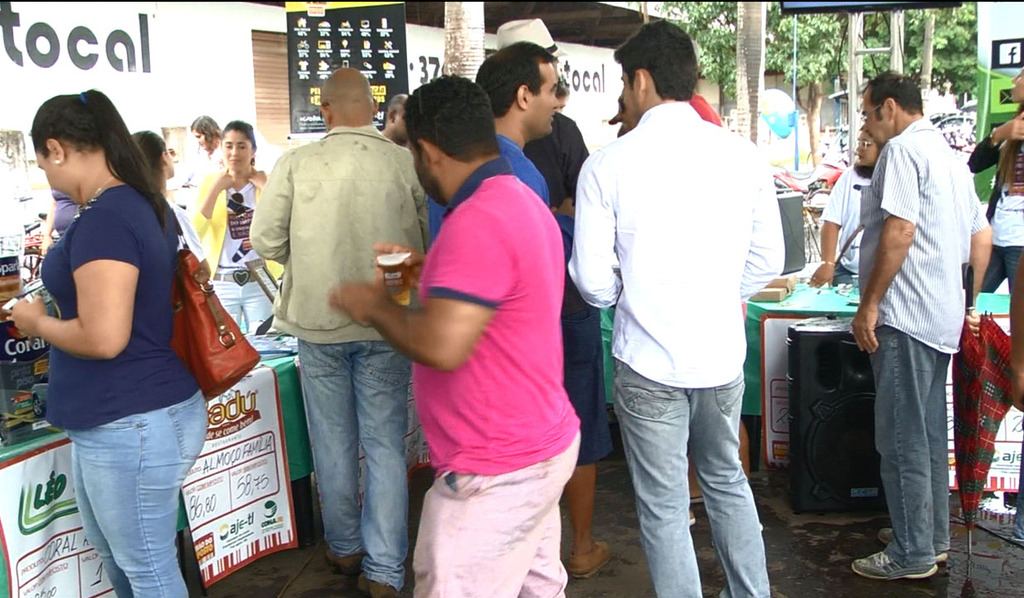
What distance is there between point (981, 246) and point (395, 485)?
2639 millimetres

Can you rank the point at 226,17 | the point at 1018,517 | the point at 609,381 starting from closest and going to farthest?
1. the point at 1018,517
2. the point at 609,381
3. the point at 226,17

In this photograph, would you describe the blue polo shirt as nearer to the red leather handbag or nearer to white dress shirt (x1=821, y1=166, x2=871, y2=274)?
the red leather handbag

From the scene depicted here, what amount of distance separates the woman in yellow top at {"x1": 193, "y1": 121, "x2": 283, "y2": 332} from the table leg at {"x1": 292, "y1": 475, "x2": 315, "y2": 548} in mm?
1352

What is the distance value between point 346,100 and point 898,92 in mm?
2011

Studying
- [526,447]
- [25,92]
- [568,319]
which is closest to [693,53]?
[568,319]

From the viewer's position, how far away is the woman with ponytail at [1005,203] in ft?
17.2

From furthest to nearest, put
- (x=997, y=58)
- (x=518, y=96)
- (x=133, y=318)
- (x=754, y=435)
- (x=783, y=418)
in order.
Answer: (x=997, y=58)
(x=754, y=435)
(x=783, y=418)
(x=518, y=96)
(x=133, y=318)

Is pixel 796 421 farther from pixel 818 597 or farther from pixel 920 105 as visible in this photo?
pixel 920 105

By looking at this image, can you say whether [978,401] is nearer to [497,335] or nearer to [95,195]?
[497,335]

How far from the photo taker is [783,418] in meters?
4.68

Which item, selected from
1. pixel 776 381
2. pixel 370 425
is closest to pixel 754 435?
pixel 776 381

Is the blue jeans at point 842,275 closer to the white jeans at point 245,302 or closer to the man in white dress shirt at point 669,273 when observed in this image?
the man in white dress shirt at point 669,273

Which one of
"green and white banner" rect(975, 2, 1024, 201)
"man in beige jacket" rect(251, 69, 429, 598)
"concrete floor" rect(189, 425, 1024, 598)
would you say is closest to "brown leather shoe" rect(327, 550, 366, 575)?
"concrete floor" rect(189, 425, 1024, 598)

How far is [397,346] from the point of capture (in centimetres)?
192
